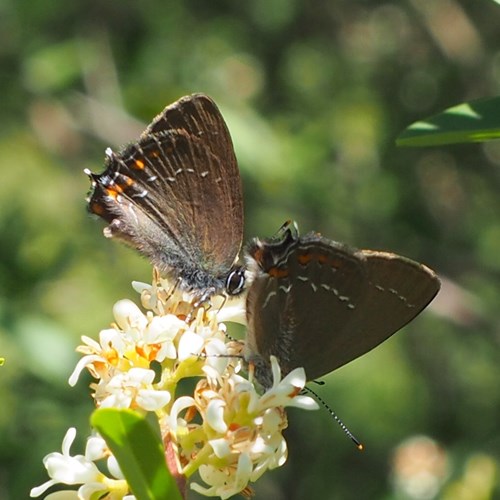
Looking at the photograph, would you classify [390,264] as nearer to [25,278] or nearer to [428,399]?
[25,278]

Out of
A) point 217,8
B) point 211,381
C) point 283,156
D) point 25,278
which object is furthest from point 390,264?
point 217,8

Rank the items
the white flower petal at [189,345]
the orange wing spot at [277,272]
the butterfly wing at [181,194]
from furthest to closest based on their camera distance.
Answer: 1. the butterfly wing at [181,194]
2. the orange wing spot at [277,272]
3. the white flower petal at [189,345]

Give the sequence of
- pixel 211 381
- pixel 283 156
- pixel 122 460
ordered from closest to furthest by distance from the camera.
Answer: pixel 122 460
pixel 211 381
pixel 283 156

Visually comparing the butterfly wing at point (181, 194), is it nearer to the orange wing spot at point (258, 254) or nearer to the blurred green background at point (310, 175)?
the orange wing spot at point (258, 254)

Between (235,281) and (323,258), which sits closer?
(323,258)

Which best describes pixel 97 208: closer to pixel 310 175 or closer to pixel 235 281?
pixel 235 281

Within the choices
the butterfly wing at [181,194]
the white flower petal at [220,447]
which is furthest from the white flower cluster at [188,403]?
the butterfly wing at [181,194]

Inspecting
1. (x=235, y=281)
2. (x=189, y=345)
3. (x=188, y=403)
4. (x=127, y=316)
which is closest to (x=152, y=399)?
(x=188, y=403)
